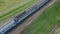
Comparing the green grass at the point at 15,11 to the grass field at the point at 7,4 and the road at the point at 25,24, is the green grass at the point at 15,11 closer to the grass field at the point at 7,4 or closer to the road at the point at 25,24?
the grass field at the point at 7,4

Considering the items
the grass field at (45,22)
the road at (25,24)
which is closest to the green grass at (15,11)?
the road at (25,24)

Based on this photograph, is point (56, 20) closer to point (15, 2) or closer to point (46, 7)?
point (46, 7)

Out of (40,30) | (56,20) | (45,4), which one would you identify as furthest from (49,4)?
(40,30)

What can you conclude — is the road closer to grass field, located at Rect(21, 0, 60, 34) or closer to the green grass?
grass field, located at Rect(21, 0, 60, 34)

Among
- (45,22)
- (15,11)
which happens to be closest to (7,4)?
(15,11)

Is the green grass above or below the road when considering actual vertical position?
above

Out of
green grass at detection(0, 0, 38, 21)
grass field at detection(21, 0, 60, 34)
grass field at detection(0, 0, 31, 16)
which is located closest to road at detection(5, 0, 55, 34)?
grass field at detection(21, 0, 60, 34)

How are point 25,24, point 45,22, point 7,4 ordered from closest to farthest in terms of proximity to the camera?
1. point 25,24
2. point 45,22
3. point 7,4

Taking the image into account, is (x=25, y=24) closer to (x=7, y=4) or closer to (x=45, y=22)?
(x=45, y=22)
